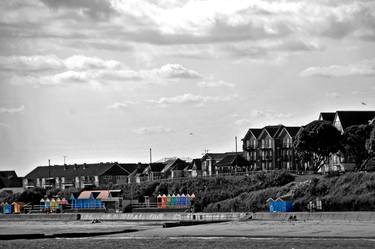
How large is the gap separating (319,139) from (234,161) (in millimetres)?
38577

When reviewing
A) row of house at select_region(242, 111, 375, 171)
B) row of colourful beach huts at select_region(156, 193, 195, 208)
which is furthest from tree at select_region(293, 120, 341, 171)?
row of colourful beach huts at select_region(156, 193, 195, 208)

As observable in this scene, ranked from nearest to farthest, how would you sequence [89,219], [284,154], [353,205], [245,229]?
1. [245,229]
2. [353,205]
3. [89,219]
4. [284,154]

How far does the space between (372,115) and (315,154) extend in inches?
757

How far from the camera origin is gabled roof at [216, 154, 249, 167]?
150225mm

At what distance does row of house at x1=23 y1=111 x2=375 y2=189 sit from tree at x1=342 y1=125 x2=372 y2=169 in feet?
33.3

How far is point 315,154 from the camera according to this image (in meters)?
117

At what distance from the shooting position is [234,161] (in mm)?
150250

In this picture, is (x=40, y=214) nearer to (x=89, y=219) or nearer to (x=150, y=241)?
(x=89, y=219)

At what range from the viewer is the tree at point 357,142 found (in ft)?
376

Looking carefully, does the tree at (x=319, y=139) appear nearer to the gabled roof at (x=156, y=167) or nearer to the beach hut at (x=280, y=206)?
the beach hut at (x=280, y=206)

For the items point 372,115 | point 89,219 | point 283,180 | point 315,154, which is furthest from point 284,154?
point 89,219

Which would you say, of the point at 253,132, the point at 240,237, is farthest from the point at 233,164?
the point at 240,237

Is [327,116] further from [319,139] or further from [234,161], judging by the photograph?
[319,139]

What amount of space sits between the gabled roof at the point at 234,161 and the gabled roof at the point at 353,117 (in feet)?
82.0
